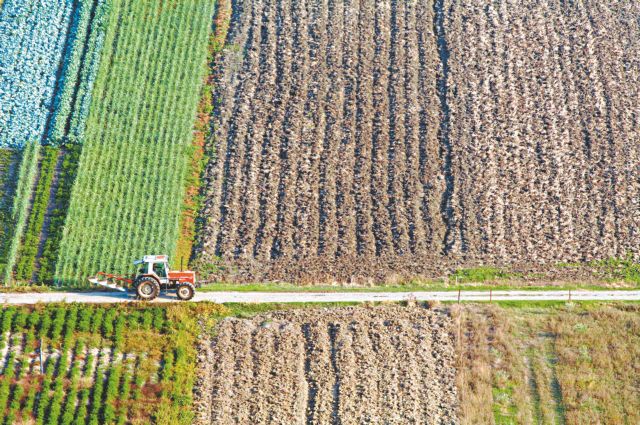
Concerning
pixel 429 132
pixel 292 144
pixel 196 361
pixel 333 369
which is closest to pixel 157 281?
pixel 196 361

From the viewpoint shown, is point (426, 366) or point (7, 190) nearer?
point (426, 366)

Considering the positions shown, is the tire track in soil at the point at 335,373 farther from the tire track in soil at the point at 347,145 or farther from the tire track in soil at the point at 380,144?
the tire track in soil at the point at 380,144

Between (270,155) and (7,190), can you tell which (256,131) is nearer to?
(270,155)

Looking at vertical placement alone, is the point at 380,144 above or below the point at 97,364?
above

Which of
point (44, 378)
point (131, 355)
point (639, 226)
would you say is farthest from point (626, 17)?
point (44, 378)

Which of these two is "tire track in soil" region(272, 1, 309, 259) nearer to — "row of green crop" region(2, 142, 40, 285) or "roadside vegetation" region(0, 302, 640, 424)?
"roadside vegetation" region(0, 302, 640, 424)

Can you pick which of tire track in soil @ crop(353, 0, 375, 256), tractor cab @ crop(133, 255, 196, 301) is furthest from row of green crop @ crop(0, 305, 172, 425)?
tire track in soil @ crop(353, 0, 375, 256)
